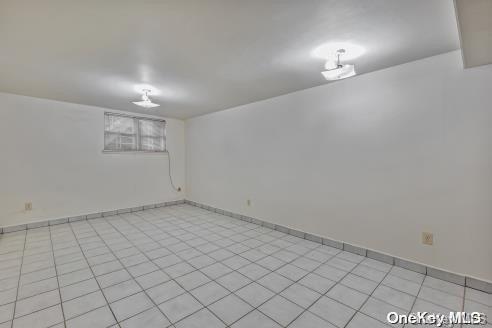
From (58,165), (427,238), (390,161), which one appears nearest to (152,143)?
(58,165)

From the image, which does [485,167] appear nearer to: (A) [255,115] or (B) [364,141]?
(B) [364,141]

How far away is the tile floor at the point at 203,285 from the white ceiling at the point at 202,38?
2.06 m

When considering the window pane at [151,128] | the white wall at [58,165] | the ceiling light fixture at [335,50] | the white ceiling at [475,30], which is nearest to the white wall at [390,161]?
the white ceiling at [475,30]

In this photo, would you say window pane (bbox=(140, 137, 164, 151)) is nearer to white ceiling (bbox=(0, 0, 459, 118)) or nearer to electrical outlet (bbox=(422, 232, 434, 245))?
white ceiling (bbox=(0, 0, 459, 118))

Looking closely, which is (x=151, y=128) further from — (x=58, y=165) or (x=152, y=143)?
(x=58, y=165)

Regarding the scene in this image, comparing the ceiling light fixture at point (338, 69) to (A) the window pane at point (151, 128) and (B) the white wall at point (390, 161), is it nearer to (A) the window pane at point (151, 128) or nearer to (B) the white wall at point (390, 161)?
(B) the white wall at point (390, 161)

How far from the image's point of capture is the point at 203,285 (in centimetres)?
203

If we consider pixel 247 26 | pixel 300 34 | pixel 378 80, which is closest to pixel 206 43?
pixel 247 26

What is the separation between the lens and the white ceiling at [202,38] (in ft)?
4.76

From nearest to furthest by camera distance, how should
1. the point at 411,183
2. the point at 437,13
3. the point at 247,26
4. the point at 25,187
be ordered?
the point at 437,13 < the point at 247,26 < the point at 411,183 < the point at 25,187

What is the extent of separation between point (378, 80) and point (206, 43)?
185 cm

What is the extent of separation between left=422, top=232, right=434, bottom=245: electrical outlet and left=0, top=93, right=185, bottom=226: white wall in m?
4.68

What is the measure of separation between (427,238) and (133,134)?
16.2ft

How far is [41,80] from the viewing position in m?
2.76
